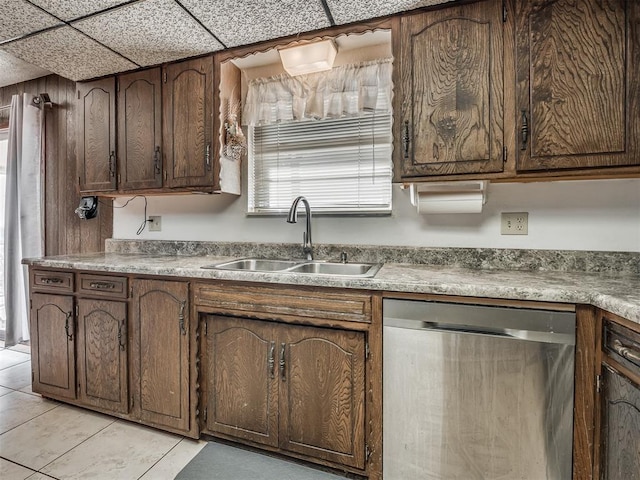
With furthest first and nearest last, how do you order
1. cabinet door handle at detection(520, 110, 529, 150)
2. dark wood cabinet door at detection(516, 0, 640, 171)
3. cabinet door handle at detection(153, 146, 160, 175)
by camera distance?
cabinet door handle at detection(153, 146, 160, 175) < cabinet door handle at detection(520, 110, 529, 150) < dark wood cabinet door at detection(516, 0, 640, 171)

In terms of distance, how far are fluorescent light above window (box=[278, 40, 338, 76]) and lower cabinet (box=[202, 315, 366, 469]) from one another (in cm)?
149

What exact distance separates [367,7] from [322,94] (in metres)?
0.57

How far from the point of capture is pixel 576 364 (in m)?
1.21

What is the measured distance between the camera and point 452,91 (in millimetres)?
1572

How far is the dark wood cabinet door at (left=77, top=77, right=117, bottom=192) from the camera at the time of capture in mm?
2361

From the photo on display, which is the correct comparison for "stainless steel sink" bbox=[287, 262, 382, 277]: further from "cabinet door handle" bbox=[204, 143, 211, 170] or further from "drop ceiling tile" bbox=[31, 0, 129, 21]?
"drop ceiling tile" bbox=[31, 0, 129, 21]

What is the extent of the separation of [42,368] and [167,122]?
5.83 feet

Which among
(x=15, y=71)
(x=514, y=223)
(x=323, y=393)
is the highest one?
(x=15, y=71)

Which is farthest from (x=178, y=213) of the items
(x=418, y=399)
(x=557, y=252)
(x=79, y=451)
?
(x=557, y=252)

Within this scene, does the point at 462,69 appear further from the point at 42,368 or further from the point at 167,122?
the point at 42,368

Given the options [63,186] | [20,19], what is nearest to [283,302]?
[20,19]

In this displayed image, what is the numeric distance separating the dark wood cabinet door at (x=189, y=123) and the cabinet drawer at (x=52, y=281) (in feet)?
2.74

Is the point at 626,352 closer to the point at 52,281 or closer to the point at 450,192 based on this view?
the point at 450,192

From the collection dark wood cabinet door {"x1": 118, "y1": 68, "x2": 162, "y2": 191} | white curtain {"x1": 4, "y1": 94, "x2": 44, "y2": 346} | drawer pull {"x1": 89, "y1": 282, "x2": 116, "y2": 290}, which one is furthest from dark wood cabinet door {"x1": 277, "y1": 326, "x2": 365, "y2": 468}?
white curtain {"x1": 4, "y1": 94, "x2": 44, "y2": 346}
